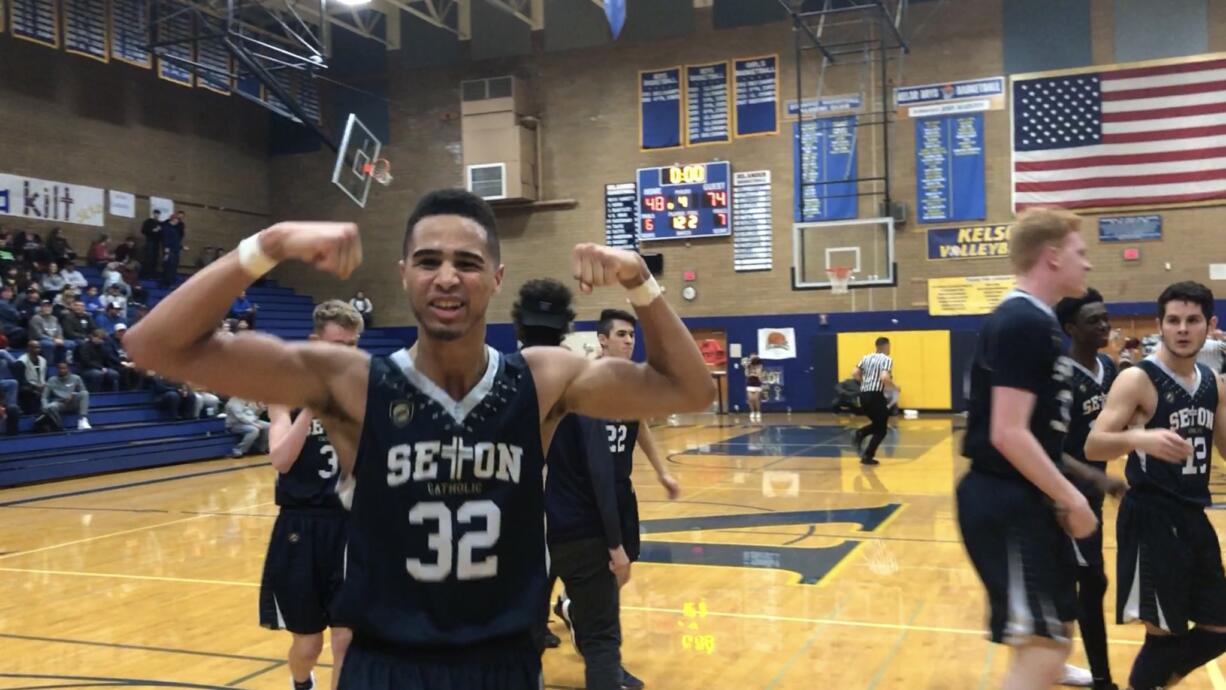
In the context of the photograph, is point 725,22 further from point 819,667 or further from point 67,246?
point 819,667

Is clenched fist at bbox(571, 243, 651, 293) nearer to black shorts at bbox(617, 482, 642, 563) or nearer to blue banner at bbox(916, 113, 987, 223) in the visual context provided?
black shorts at bbox(617, 482, 642, 563)

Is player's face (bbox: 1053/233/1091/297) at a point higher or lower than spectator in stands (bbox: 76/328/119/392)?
higher

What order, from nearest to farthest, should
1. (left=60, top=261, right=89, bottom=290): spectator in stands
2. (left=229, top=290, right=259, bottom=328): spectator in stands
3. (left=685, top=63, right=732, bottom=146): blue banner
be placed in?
1. (left=60, top=261, right=89, bottom=290): spectator in stands
2. (left=229, top=290, right=259, bottom=328): spectator in stands
3. (left=685, top=63, right=732, bottom=146): blue banner

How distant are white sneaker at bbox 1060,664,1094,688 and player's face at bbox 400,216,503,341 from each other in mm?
3830

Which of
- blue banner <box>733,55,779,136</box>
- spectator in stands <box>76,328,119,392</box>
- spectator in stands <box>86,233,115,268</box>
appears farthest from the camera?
blue banner <box>733,55,779,136</box>

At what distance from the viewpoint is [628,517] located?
15.7 feet

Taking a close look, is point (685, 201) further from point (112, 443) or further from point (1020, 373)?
point (1020, 373)

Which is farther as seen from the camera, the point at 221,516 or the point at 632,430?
the point at 221,516

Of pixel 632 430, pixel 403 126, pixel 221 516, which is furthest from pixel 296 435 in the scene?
pixel 403 126

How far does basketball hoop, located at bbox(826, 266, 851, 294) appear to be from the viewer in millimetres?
19094

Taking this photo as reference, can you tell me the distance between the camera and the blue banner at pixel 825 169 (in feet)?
66.5

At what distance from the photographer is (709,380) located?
2234mm

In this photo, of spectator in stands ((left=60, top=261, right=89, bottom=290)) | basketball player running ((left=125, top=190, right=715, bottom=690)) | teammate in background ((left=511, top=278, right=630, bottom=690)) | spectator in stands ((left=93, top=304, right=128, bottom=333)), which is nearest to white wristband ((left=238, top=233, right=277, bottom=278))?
basketball player running ((left=125, top=190, right=715, bottom=690))

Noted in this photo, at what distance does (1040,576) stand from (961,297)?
17745 mm
